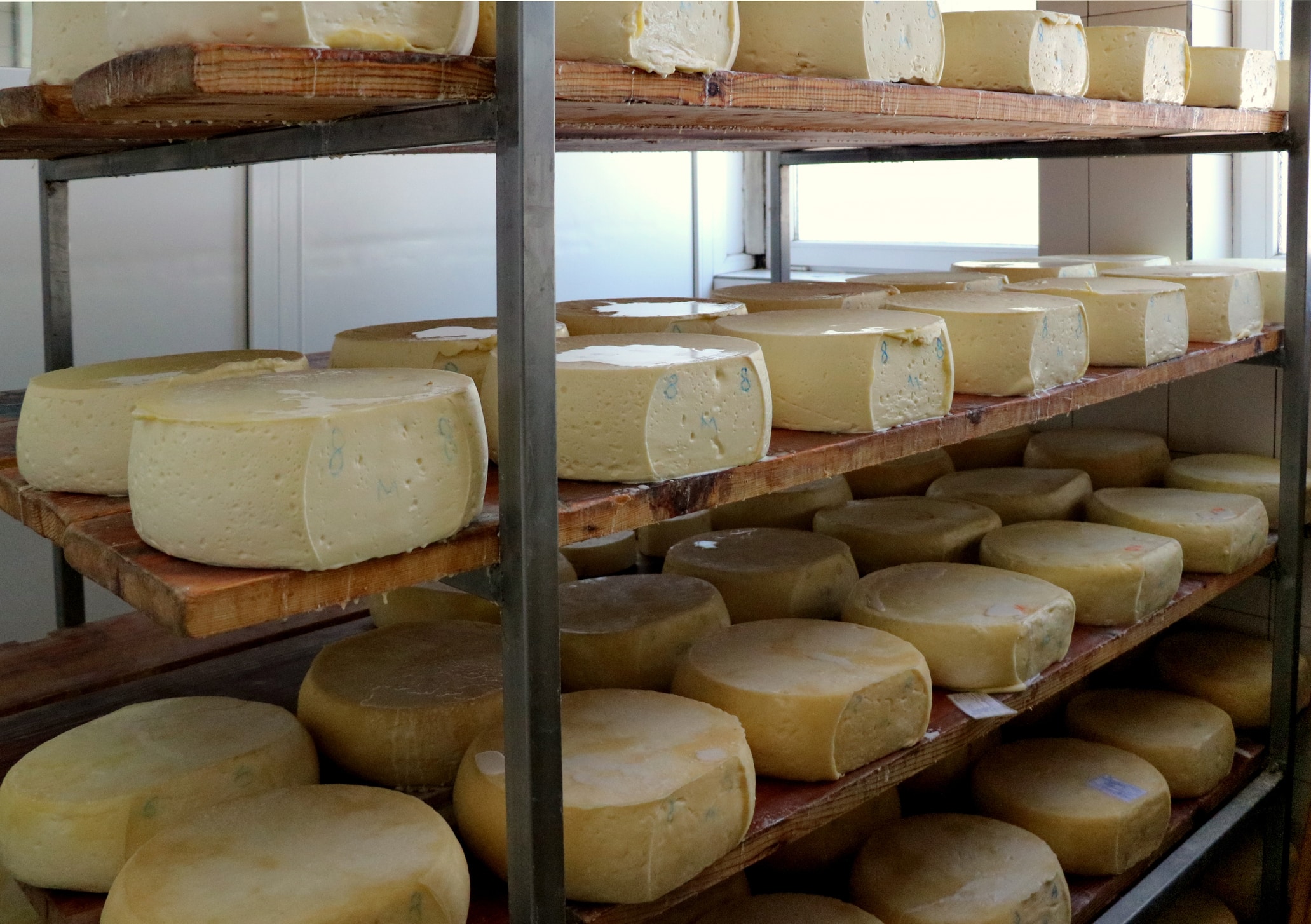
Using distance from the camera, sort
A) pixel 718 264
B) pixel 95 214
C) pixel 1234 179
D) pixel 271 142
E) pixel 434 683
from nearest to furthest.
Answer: pixel 271 142, pixel 434 683, pixel 95 214, pixel 1234 179, pixel 718 264

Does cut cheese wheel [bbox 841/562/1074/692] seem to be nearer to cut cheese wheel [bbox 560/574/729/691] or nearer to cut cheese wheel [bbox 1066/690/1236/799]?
cut cheese wheel [bbox 560/574/729/691]

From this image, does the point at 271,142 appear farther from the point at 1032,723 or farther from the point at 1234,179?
the point at 1234,179

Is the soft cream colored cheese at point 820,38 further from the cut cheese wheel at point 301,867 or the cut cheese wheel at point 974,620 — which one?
the cut cheese wheel at point 301,867

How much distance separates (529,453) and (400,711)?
51cm

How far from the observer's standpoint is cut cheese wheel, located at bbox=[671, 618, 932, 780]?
141 cm

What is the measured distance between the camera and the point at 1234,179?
2.82m

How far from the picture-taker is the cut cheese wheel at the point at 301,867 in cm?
102

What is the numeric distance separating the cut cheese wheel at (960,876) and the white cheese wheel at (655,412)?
74 centimetres

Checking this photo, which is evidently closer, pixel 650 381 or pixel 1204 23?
pixel 650 381

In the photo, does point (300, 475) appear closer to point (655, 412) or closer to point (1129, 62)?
point (655, 412)

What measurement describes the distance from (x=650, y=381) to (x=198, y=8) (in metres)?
0.52

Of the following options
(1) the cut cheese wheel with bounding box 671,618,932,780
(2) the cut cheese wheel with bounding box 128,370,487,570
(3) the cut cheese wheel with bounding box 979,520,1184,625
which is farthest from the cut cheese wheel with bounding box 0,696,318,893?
(3) the cut cheese wheel with bounding box 979,520,1184,625

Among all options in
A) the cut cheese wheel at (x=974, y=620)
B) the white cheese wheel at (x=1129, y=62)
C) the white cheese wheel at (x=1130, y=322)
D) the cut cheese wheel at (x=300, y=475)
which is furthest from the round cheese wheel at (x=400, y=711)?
the white cheese wheel at (x=1129, y=62)

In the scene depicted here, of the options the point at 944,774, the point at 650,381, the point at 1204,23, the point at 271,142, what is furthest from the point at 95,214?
the point at 1204,23
